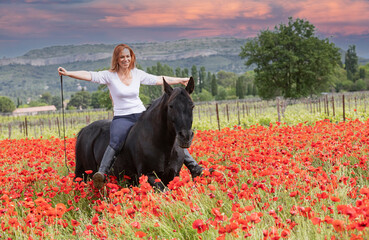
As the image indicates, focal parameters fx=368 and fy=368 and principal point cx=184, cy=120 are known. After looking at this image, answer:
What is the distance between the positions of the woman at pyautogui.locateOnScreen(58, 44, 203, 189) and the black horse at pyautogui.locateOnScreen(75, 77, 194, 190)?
0.17 metres

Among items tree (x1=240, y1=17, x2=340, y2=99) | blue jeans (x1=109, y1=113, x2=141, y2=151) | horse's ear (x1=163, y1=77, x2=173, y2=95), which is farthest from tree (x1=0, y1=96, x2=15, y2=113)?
horse's ear (x1=163, y1=77, x2=173, y2=95)

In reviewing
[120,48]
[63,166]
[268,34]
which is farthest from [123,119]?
[268,34]


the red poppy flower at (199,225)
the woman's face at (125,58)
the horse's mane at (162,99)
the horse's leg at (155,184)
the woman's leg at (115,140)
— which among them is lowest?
the horse's leg at (155,184)

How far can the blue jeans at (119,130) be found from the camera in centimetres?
484

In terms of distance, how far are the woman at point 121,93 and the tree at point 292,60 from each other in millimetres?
39170

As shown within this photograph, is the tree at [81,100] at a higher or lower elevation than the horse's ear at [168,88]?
higher

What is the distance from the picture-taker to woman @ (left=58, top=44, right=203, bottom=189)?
481 cm

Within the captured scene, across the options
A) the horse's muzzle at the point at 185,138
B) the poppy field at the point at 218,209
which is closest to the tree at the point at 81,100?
the poppy field at the point at 218,209

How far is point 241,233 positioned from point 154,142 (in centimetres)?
217

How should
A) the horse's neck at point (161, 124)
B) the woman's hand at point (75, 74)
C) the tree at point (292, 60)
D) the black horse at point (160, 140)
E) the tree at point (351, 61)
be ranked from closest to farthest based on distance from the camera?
the black horse at point (160, 140) < the horse's neck at point (161, 124) < the woman's hand at point (75, 74) < the tree at point (292, 60) < the tree at point (351, 61)

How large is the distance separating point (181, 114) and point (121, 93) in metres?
1.36

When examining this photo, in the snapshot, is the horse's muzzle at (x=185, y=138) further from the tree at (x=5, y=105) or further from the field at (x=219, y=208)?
the tree at (x=5, y=105)

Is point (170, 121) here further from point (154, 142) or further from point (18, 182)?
point (18, 182)

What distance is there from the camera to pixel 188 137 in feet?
12.1
